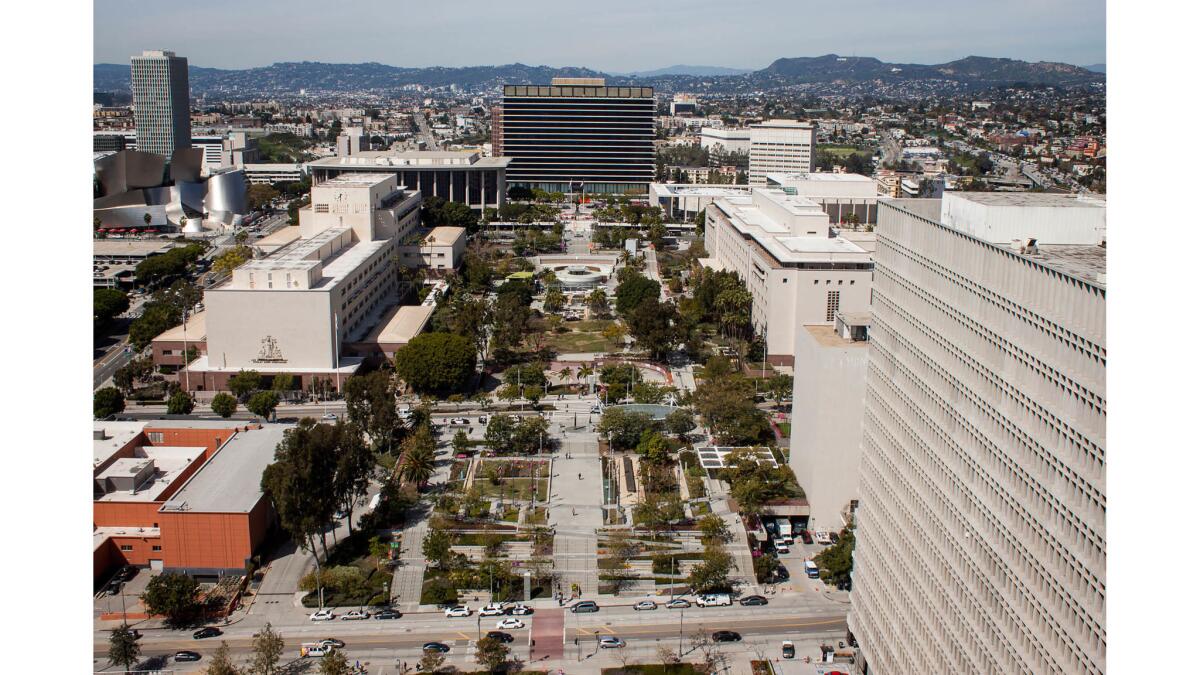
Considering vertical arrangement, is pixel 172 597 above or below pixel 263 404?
below

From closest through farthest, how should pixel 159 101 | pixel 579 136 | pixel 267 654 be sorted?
pixel 267 654 → pixel 579 136 → pixel 159 101

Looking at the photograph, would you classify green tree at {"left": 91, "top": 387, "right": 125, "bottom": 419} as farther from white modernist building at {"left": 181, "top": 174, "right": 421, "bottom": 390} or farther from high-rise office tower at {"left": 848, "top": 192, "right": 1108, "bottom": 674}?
high-rise office tower at {"left": 848, "top": 192, "right": 1108, "bottom": 674}

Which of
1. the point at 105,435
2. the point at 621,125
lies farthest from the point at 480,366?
the point at 621,125

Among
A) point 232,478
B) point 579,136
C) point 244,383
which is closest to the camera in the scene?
point 232,478

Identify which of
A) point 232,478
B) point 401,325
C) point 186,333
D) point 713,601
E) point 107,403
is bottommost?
point 713,601

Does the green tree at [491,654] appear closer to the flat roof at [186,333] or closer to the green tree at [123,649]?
the green tree at [123,649]

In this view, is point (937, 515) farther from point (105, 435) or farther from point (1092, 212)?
point (105, 435)

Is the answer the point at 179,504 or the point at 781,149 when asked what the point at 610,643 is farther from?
the point at 781,149

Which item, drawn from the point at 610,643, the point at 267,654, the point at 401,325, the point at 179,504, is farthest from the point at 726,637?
the point at 401,325
